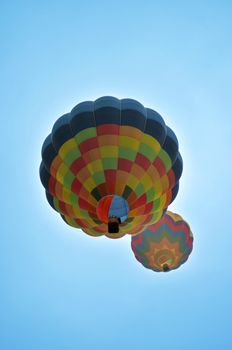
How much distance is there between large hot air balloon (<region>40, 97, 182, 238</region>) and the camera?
1012 cm

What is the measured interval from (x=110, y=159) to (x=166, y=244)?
560 centimetres

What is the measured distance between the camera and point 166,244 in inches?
568

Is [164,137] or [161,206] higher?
[164,137]

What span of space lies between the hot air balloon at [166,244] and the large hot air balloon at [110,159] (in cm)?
417

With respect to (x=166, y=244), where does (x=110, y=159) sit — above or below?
below

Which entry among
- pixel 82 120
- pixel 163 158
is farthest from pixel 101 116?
pixel 163 158

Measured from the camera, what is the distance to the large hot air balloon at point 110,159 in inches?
398

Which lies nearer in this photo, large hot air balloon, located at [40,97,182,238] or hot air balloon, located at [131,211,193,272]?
large hot air balloon, located at [40,97,182,238]

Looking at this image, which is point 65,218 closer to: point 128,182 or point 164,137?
point 128,182

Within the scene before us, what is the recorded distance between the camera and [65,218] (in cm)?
1131

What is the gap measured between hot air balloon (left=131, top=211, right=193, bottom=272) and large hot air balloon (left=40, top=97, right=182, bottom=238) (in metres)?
4.17

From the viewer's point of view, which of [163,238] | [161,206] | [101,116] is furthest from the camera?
[163,238]

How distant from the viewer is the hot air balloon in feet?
47.5

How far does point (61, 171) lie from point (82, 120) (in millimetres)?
1471
